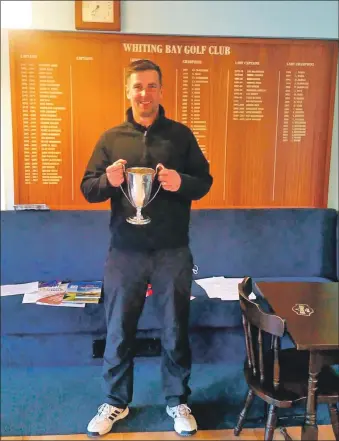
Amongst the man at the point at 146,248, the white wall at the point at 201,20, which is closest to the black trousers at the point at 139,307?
the man at the point at 146,248

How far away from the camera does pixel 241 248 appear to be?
2.25 metres

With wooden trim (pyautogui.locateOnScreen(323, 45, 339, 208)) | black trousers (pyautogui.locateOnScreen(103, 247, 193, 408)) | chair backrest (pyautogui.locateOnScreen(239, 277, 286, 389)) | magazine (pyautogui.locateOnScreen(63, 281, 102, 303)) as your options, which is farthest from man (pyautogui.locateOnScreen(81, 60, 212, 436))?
wooden trim (pyautogui.locateOnScreen(323, 45, 339, 208))

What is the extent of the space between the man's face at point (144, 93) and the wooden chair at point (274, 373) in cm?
65

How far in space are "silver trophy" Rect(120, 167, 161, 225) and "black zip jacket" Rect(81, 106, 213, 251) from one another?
4 centimetres

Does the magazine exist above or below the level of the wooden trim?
below

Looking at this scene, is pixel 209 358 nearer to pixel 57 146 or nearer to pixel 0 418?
pixel 0 418

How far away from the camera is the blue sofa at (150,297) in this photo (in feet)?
6.32

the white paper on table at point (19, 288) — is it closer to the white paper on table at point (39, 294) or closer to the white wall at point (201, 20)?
the white paper on table at point (39, 294)

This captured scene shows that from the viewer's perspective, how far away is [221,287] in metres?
2.10

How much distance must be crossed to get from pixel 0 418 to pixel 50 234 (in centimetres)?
80

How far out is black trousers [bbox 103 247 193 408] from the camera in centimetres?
157

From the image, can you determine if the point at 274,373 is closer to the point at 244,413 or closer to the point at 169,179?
the point at 244,413

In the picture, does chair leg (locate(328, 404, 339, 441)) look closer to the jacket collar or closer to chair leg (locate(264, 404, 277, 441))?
chair leg (locate(264, 404, 277, 441))

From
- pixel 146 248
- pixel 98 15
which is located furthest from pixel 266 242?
pixel 98 15
